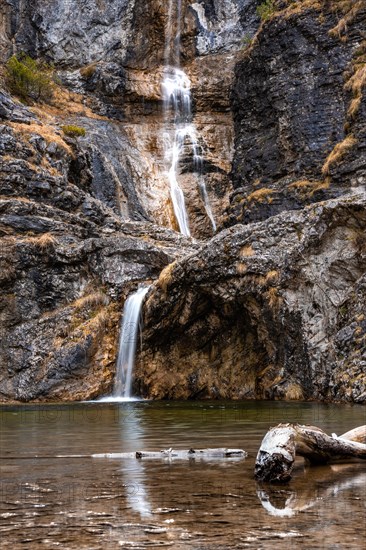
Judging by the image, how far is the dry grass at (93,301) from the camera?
3061 cm

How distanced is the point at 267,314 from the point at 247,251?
237 centimetres

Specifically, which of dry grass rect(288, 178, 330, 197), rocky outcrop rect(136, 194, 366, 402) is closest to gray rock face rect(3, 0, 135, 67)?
dry grass rect(288, 178, 330, 197)

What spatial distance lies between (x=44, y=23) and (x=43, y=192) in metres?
31.3

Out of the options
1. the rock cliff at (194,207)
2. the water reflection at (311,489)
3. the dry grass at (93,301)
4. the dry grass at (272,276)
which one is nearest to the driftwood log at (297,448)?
the water reflection at (311,489)

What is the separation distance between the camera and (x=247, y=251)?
25672 millimetres

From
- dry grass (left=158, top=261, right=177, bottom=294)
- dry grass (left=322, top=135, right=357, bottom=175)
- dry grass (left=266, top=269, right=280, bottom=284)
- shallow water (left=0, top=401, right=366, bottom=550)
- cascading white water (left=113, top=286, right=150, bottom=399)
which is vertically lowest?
shallow water (left=0, top=401, right=366, bottom=550)

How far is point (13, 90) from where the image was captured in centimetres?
5244

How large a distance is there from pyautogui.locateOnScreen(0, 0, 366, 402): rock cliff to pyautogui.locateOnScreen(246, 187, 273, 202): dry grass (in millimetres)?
181

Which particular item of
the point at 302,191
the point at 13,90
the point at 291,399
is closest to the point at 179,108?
the point at 13,90

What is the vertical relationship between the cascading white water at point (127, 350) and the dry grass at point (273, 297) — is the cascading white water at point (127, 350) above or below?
below

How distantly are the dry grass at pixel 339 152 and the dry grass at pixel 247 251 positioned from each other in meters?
15.2

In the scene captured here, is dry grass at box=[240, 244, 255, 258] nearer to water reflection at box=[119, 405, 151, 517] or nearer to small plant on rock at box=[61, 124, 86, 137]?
water reflection at box=[119, 405, 151, 517]

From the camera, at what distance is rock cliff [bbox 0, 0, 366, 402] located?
80.9 ft

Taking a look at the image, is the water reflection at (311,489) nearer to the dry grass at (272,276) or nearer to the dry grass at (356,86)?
the dry grass at (272,276)
